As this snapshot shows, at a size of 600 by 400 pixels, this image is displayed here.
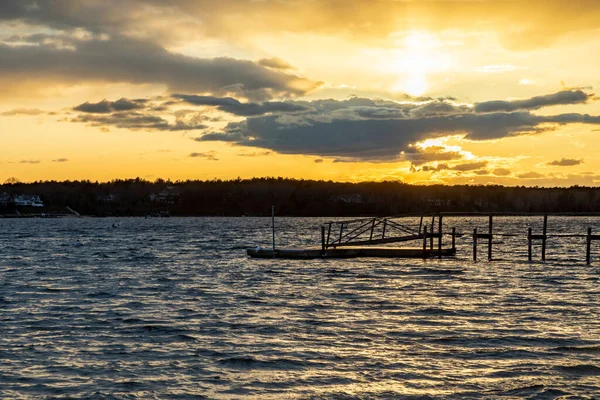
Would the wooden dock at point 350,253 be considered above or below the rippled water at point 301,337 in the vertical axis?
above

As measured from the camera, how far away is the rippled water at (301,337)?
54.2 ft

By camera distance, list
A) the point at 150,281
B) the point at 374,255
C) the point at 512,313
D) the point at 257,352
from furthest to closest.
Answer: the point at 374,255 < the point at 150,281 < the point at 512,313 < the point at 257,352

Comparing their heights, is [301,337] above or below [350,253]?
below

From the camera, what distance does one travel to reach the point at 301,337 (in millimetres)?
21906

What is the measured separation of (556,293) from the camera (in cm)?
3394

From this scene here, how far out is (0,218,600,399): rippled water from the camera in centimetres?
1652

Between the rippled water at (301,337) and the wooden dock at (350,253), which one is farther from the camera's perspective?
the wooden dock at (350,253)

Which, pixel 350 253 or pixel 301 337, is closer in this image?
pixel 301 337

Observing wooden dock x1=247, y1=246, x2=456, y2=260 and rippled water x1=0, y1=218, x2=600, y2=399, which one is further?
wooden dock x1=247, y1=246, x2=456, y2=260

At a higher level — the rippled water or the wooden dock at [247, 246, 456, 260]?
the wooden dock at [247, 246, 456, 260]

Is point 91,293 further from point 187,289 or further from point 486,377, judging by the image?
point 486,377

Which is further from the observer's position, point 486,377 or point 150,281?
point 150,281

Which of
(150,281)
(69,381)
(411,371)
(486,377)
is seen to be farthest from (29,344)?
(150,281)

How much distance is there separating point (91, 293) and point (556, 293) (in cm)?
2179
